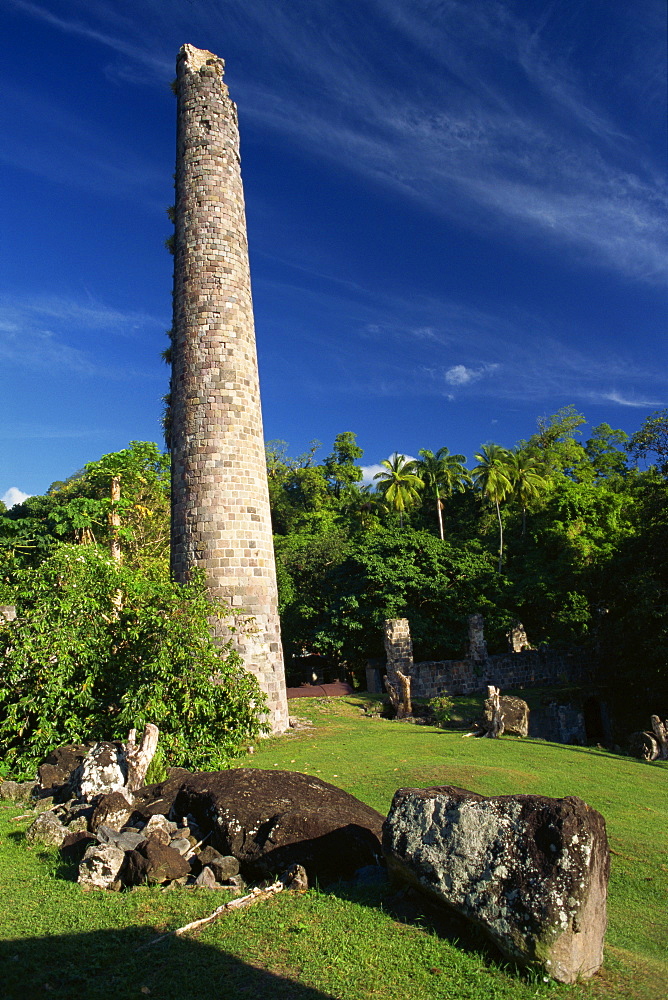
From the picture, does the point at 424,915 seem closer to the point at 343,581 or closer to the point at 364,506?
the point at 343,581

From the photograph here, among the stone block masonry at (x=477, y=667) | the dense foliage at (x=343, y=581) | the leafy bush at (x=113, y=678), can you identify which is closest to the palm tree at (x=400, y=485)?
the dense foliage at (x=343, y=581)

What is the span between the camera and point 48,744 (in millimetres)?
9219

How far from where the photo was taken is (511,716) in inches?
623

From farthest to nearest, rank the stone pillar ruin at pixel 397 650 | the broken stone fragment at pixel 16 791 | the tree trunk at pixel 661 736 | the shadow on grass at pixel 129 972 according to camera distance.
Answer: the stone pillar ruin at pixel 397 650, the tree trunk at pixel 661 736, the broken stone fragment at pixel 16 791, the shadow on grass at pixel 129 972

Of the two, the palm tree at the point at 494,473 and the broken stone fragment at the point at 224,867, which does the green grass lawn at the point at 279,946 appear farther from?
the palm tree at the point at 494,473

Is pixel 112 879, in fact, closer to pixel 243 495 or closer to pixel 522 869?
pixel 522 869

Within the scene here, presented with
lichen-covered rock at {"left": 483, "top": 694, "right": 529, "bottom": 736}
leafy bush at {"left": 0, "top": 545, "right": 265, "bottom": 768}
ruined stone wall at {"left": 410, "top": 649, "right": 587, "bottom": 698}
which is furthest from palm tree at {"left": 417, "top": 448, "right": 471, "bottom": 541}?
leafy bush at {"left": 0, "top": 545, "right": 265, "bottom": 768}

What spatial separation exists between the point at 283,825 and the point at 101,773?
293cm

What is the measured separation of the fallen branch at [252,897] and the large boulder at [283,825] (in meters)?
0.19

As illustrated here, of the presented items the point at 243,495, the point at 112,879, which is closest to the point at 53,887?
the point at 112,879

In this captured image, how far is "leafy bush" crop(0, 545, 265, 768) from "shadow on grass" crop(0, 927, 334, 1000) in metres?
4.32

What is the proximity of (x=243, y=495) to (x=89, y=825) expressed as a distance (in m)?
8.26

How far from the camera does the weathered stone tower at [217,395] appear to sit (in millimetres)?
13680

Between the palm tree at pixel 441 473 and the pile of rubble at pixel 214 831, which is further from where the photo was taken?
the palm tree at pixel 441 473
